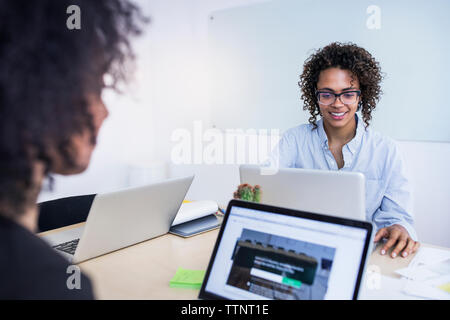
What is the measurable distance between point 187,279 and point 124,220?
0.32m

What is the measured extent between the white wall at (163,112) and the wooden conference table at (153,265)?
2212 mm

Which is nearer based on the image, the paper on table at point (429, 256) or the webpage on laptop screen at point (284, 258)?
the webpage on laptop screen at point (284, 258)

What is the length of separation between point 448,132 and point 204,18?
2.40m

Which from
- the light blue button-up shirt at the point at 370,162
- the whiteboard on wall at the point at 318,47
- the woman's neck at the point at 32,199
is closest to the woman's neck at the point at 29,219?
the woman's neck at the point at 32,199

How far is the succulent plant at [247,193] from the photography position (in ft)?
3.75

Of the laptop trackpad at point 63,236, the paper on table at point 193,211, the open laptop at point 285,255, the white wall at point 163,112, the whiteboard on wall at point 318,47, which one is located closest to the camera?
the open laptop at point 285,255

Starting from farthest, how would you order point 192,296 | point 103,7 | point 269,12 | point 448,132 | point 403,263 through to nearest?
point 269,12
point 448,132
point 403,263
point 192,296
point 103,7

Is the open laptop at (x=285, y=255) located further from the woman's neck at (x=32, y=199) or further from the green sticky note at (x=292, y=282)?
the woman's neck at (x=32, y=199)

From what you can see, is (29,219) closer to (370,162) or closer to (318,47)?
(370,162)

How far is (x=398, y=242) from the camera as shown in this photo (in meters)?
1.29

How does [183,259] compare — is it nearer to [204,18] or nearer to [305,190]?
[305,190]

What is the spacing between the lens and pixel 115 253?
4.04 feet

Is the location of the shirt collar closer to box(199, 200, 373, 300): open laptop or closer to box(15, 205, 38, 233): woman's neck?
box(199, 200, 373, 300): open laptop

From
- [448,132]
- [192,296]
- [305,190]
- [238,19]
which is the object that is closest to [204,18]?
[238,19]
